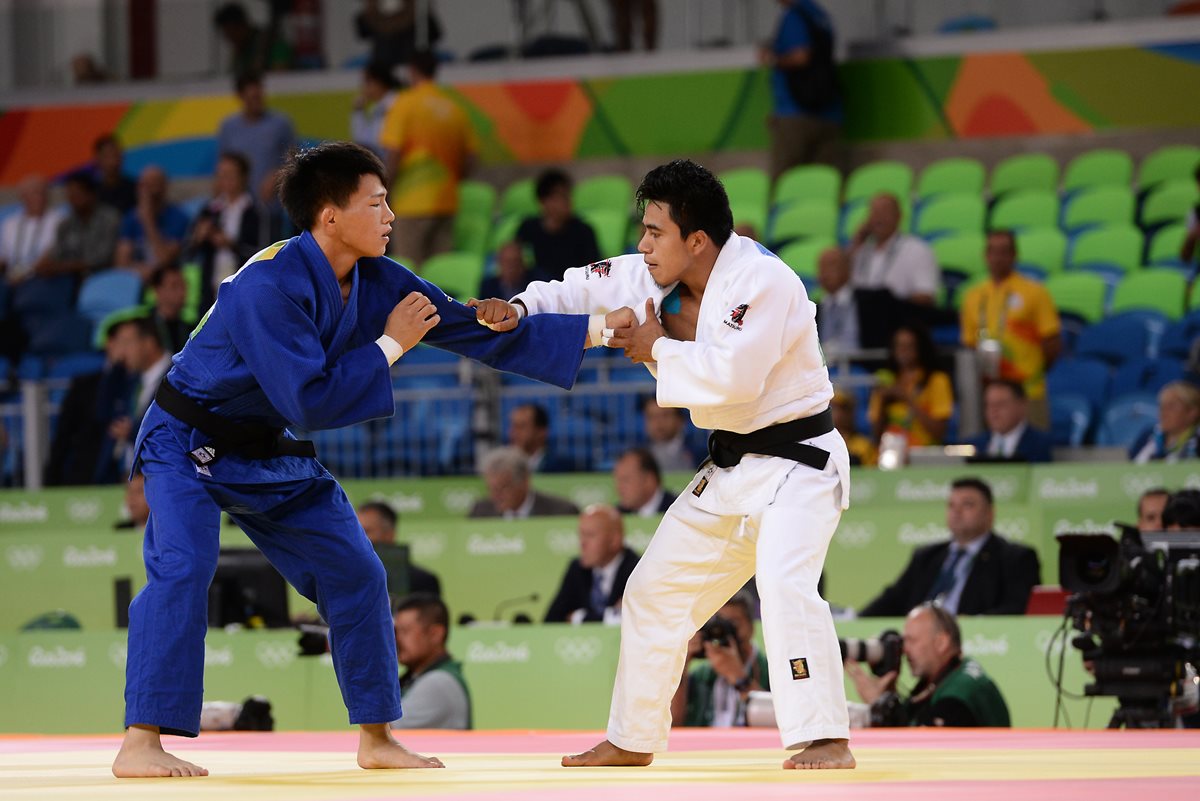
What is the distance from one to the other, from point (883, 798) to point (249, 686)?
4.20 metres

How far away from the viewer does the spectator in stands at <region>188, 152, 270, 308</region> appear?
456 inches

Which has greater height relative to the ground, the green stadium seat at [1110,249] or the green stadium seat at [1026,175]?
the green stadium seat at [1026,175]

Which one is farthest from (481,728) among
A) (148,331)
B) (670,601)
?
(148,331)

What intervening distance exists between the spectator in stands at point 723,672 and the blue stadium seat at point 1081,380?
376 cm

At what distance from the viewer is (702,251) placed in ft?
15.0

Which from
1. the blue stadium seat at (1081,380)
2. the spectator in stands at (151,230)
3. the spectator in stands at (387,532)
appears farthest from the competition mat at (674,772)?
the spectator in stands at (151,230)

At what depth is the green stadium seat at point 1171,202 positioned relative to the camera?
11062 mm

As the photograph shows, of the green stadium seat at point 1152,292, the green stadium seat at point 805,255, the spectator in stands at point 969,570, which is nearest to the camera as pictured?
the spectator in stands at point 969,570

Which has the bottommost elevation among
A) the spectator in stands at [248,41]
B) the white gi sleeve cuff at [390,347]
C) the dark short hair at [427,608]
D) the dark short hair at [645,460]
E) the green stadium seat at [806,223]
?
the dark short hair at [427,608]

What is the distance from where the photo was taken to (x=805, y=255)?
444 inches

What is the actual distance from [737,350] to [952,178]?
8.46 meters

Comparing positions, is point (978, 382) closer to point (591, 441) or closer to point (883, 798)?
point (591, 441)

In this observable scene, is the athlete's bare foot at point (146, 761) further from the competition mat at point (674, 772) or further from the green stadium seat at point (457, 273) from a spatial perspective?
the green stadium seat at point (457, 273)

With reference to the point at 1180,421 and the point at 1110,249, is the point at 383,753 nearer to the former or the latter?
the point at 1180,421
